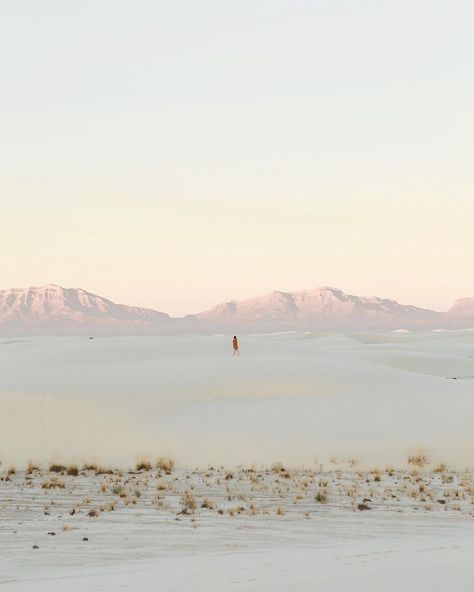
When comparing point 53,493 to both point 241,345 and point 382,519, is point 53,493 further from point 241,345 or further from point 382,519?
point 241,345

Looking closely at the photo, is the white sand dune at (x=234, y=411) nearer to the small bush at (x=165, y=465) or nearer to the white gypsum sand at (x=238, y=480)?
the white gypsum sand at (x=238, y=480)

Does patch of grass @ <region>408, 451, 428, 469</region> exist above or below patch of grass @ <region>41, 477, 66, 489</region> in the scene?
below

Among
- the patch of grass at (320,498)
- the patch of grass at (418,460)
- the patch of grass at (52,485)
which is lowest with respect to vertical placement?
the patch of grass at (418,460)

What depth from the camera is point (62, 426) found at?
2341 cm

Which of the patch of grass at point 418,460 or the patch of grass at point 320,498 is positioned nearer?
the patch of grass at point 320,498

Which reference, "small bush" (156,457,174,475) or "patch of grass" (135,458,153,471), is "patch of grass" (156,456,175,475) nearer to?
"small bush" (156,457,174,475)

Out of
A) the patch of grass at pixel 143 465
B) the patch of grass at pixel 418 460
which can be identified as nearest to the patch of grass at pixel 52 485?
the patch of grass at pixel 143 465

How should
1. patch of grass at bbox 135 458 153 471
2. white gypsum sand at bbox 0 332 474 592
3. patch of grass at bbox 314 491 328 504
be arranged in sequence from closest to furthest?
white gypsum sand at bbox 0 332 474 592, patch of grass at bbox 314 491 328 504, patch of grass at bbox 135 458 153 471

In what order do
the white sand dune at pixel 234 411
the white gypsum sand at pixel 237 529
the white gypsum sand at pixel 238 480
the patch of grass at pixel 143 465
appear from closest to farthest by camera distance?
the white gypsum sand at pixel 237 529, the white gypsum sand at pixel 238 480, the patch of grass at pixel 143 465, the white sand dune at pixel 234 411

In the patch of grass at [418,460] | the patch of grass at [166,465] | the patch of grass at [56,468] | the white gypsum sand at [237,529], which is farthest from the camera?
the patch of grass at [418,460]

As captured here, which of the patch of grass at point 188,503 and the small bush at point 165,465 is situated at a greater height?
the patch of grass at point 188,503

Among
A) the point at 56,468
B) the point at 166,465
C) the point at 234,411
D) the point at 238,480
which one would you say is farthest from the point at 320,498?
the point at 234,411

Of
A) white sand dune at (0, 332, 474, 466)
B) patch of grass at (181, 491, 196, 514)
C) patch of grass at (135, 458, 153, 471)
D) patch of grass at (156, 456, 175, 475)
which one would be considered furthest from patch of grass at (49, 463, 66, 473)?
patch of grass at (181, 491, 196, 514)

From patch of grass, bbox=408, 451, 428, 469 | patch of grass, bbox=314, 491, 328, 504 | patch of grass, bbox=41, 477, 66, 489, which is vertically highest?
patch of grass, bbox=314, 491, 328, 504
